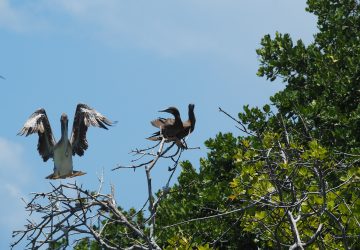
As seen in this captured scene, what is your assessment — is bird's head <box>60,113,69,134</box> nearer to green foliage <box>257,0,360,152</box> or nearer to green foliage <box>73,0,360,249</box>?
green foliage <box>73,0,360,249</box>

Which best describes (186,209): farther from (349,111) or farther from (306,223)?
(306,223)

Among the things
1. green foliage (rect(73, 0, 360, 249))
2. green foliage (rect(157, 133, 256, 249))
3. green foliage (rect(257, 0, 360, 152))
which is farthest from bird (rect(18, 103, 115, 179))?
green foliage (rect(257, 0, 360, 152))

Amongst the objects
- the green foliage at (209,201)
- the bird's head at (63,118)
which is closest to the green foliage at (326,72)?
the green foliage at (209,201)

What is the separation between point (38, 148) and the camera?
11328mm

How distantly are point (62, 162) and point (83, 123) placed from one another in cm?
60

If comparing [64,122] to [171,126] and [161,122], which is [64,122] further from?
[171,126]

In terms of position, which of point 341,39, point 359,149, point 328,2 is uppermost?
point 328,2

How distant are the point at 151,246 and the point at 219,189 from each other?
22.5 feet

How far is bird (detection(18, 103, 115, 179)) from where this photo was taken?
10820 mm

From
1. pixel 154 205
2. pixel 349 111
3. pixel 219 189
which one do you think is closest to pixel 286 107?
pixel 349 111

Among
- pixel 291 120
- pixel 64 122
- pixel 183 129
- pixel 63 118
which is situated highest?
pixel 291 120

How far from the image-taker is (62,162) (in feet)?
36.0

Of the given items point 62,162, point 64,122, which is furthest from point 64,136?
point 62,162

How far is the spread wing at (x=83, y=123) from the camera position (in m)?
10.9
